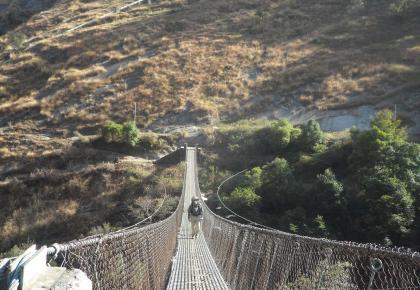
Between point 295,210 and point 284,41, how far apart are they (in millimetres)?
20425

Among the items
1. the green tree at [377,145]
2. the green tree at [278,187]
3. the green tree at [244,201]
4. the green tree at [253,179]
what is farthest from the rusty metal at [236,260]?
the green tree at [377,145]

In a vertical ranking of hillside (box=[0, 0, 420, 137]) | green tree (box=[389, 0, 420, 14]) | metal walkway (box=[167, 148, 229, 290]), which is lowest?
metal walkway (box=[167, 148, 229, 290])

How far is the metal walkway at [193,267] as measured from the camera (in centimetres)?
798

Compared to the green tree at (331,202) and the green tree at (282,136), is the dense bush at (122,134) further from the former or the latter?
the green tree at (331,202)

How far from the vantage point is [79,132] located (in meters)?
24.8

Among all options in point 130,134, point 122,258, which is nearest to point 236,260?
point 122,258

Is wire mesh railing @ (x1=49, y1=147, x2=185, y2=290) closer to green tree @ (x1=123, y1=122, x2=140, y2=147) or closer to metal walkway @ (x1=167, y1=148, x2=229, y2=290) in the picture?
metal walkway @ (x1=167, y1=148, x2=229, y2=290)

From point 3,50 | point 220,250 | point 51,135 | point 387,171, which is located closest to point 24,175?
point 51,135

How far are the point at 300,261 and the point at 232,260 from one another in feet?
11.1

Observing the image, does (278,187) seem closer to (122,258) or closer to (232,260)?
(232,260)

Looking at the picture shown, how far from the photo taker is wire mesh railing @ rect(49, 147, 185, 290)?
2.99 m

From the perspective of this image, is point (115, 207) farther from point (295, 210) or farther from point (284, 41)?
point (284, 41)

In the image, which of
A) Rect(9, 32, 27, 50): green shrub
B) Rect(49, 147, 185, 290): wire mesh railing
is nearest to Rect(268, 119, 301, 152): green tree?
Rect(49, 147, 185, 290): wire mesh railing

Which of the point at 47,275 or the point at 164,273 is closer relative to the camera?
the point at 47,275
